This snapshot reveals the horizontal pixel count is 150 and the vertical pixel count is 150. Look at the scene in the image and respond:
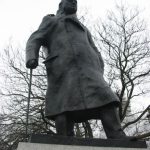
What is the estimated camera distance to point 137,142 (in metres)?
3.73

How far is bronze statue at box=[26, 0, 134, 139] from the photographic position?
4000 mm

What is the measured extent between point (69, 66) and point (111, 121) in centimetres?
103

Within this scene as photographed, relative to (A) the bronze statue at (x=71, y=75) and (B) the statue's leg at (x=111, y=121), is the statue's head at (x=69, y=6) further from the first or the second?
(B) the statue's leg at (x=111, y=121)

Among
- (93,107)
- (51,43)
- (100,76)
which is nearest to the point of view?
(93,107)

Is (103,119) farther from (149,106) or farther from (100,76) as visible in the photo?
(149,106)

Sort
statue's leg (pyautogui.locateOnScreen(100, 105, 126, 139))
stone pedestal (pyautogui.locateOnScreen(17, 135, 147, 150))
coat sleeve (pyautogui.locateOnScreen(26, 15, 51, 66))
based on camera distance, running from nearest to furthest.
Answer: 1. stone pedestal (pyautogui.locateOnScreen(17, 135, 147, 150))
2. statue's leg (pyautogui.locateOnScreen(100, 105, 126, 139))
3. coat sleeve (pyautogui.locateOnScreen(26, 15, 51, 66))

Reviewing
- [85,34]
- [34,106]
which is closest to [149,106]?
[34,106]

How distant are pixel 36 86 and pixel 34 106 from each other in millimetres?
1644

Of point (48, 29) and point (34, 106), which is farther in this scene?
point (34, 106)

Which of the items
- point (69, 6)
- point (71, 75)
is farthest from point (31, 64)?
point (69, 6)

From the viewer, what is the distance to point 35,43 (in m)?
4.62

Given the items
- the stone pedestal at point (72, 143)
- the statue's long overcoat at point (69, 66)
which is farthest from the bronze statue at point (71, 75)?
the stone pedestal at point (72, 143)

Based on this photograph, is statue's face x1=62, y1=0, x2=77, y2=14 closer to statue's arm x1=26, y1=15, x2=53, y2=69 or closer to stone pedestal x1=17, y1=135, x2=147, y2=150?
statue's arm x1=26, y1=15, x2=53, y2=69

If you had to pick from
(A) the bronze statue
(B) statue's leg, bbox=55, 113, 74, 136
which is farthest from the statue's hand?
(B) statue's leg, bbox=55, 113, 74, 136
